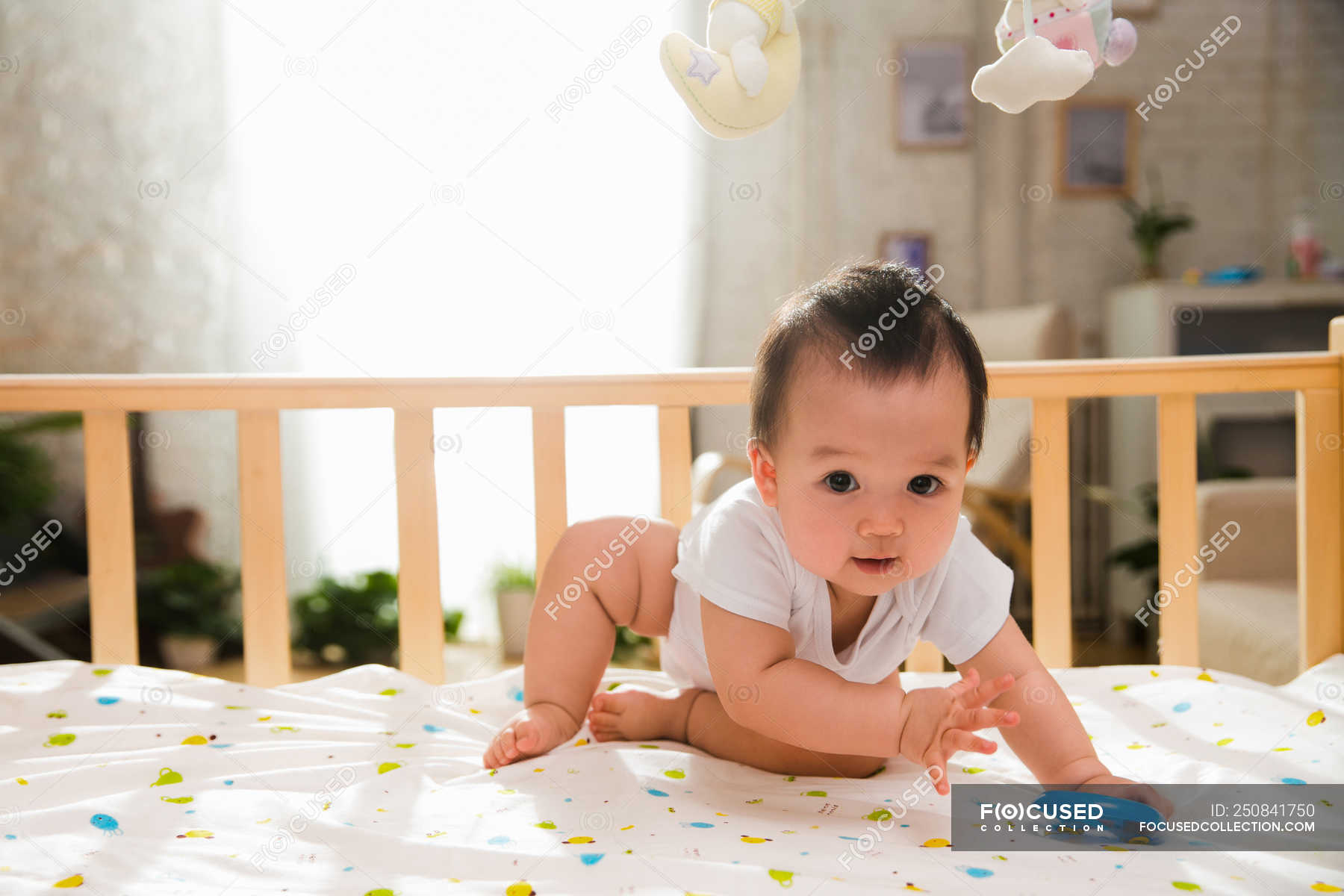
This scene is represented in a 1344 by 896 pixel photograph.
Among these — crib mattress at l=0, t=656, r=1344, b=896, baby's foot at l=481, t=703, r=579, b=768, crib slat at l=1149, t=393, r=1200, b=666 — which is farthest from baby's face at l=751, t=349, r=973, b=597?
crib slat at l=1149, t=393, r=1200, b=666

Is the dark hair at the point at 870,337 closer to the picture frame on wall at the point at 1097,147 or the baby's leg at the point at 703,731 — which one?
the baby's leg at the point at 703,731

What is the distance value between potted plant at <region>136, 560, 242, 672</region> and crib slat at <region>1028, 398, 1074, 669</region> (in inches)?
85.6

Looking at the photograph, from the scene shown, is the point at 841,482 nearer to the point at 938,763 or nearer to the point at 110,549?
the point at 938,763

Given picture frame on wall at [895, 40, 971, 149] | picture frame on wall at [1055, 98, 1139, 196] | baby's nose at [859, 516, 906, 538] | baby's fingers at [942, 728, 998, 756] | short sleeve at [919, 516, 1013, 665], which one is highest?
picture frame on wall at [895, 40, 971, 149]

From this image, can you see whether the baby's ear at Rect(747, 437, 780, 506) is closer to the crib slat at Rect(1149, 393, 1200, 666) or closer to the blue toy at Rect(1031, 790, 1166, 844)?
the blue toy at Rect(1031, 790, 1166, 844)

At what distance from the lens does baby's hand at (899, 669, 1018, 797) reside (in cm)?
68

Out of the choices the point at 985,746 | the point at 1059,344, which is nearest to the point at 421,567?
the point at 985,746

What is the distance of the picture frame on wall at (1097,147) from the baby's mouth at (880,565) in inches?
102

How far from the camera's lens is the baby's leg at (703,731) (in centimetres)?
93

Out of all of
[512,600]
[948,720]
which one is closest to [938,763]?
[948,720]

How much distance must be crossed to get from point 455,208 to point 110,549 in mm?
1781

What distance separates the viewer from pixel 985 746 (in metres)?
0.67

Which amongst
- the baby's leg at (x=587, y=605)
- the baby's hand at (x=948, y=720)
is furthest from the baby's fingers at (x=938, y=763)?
the baby's leg at (x=587, y=605)

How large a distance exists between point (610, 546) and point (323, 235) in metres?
2.19
